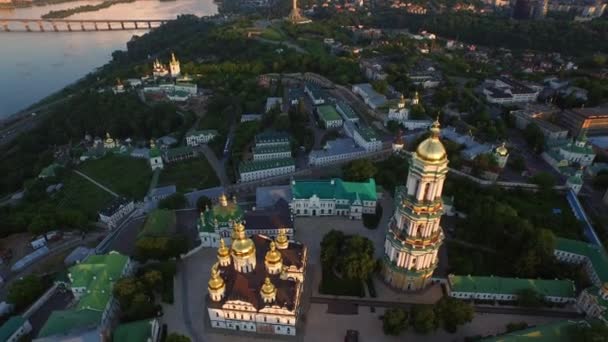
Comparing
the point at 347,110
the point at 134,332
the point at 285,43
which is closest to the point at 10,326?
the point at 134,332

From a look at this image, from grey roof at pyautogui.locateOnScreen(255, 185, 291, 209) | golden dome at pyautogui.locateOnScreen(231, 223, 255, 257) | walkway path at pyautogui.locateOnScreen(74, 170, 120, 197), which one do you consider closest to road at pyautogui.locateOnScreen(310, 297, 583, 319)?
golden dome at pyautogui.locateOnScreen(231, 223, 255, 257)

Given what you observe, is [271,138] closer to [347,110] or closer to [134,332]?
[347,110]

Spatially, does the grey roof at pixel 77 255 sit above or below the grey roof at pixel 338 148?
below

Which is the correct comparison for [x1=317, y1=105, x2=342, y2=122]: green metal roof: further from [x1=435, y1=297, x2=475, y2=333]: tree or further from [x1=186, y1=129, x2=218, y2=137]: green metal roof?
[x1=435, y1=297, x2=475, y2=333]: tree

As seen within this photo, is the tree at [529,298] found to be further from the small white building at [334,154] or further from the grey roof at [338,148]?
the grey roof at [338,148]

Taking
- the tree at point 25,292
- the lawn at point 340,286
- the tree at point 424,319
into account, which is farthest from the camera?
the tree at point 25,292

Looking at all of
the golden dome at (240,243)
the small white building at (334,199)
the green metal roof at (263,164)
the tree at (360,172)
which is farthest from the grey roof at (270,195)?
the golden dome at (240,243)

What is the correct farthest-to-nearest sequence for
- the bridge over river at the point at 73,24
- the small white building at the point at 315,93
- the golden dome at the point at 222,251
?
the bridge over river at the point at 73,24 < the small white building at the point at 315,93 < the golden dome at the point at 222,251
